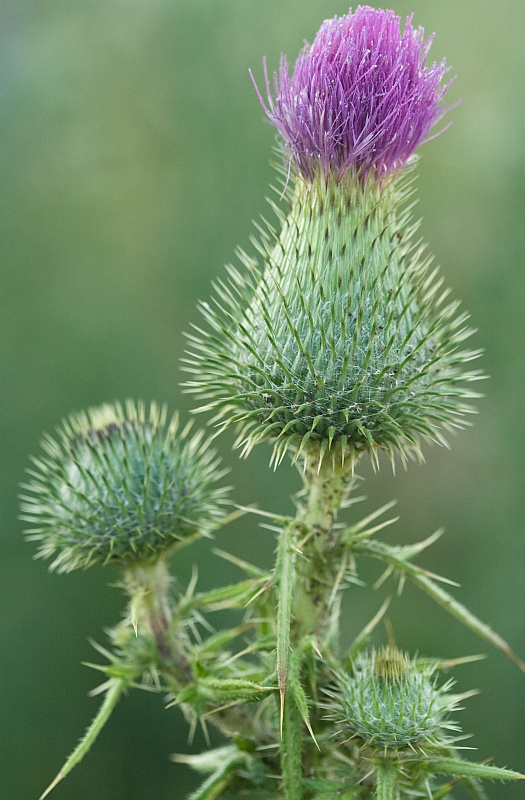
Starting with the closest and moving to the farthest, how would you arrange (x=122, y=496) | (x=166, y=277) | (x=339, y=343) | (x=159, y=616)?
(x=339, y=343) < (x=122, y=496) < (x=159, y=616) < (x=166, y=277)

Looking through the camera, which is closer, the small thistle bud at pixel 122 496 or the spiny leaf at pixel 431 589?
the spiny leaf at pixel 431 589

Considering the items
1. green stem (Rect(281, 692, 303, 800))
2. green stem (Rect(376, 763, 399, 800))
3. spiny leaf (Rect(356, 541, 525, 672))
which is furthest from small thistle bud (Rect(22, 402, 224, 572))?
green stem (Rect(376, 763, 399, 800))

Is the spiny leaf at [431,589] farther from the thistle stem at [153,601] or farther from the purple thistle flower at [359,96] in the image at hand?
the purple thistle flower at [359,96]

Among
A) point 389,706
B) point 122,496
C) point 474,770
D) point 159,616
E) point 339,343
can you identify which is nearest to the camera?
point 474,770

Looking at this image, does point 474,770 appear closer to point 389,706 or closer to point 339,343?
point 389,706

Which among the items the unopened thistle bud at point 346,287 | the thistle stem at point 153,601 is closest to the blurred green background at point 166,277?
the thistle stem at point 153,601

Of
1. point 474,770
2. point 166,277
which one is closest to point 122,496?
point 474,770
